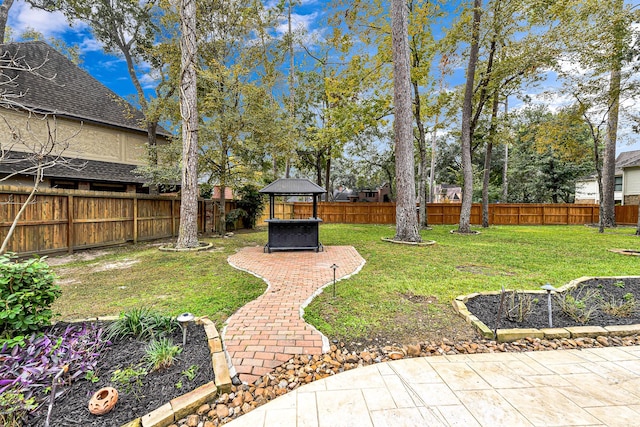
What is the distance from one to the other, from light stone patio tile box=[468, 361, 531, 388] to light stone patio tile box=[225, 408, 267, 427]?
1783mm

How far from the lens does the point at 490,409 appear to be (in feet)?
6.20

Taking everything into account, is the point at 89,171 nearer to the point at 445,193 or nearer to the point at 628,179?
the point at 628,179

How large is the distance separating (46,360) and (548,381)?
3.96 metres

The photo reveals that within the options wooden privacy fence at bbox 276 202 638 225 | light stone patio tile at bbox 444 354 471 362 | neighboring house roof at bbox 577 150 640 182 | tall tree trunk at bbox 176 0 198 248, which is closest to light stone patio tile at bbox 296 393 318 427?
light stone patio tile at bbox 444 354 471 362

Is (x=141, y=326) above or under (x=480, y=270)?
above

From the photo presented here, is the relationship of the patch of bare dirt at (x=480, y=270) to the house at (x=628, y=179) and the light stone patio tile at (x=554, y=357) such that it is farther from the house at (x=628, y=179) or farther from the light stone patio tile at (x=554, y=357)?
the house at (x=628, y=179)

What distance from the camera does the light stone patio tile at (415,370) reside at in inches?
88.0

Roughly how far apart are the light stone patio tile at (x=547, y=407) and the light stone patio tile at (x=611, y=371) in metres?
0.62

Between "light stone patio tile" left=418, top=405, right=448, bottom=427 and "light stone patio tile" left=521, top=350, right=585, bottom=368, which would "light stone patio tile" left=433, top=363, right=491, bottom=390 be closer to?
"light stone patio tile" left=418, top=405, right=448, bottom=427

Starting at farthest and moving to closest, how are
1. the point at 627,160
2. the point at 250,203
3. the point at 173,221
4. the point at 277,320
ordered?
the point at 627,160, the point at 250,203, the point at 173,221, the point at 277,320

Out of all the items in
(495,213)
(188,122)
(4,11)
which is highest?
(4,11)

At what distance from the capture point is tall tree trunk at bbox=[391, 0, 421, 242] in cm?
876

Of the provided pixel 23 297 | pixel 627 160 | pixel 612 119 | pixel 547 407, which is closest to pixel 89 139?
pixel 23 297

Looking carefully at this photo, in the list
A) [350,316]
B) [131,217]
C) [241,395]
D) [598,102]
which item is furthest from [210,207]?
[598,102]
